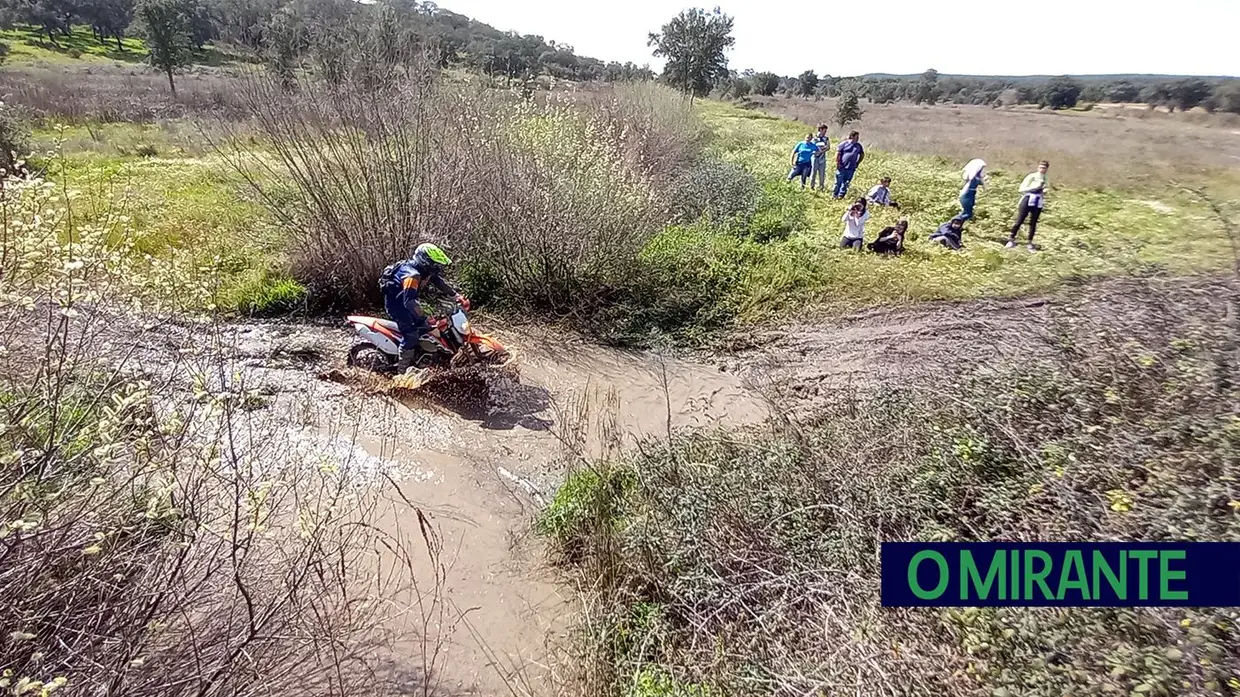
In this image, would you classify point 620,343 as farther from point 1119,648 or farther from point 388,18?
point 1119,648

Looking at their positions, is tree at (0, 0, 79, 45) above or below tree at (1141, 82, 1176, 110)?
above

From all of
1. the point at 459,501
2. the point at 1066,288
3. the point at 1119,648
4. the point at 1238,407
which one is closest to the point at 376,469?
the point at 459,501

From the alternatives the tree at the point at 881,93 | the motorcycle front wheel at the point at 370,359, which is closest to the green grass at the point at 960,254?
the motorcycle front wheel at the point at 370,359

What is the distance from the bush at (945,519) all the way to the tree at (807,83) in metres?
58.6

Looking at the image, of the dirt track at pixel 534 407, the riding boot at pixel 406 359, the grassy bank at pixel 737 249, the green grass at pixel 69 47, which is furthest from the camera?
the green grass at pixel 69 47

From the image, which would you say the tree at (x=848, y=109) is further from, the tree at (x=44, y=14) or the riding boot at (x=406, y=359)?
the tree at (x=44, y=14)

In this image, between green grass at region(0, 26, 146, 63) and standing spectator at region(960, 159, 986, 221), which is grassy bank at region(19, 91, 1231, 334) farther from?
green grass at region(0, 26, 146, 63)

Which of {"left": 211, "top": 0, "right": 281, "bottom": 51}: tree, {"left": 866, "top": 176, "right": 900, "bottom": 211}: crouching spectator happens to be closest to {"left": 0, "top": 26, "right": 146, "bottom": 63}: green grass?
{"left": 211, "top": 0, "right": 281, "bottom": 51}: tree

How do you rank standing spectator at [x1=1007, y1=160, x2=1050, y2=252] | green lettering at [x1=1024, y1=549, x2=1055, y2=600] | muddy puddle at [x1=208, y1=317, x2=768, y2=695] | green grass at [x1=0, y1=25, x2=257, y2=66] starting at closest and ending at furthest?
1. green lettering at [x1=1024, y1=549, x2=1055, y2=600]
2. muddy puddle at [x1=208, y1=317, x2=768, y2=695]
3. standing spectator at [x1=1007, y1=160, x2=1050, y2=252]
4. green grass at [x1=0, y1=25, x2=257, y2=66]

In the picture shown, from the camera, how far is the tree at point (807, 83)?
5703cm

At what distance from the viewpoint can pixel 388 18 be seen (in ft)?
29.2

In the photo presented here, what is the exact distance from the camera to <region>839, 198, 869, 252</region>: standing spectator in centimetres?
1133

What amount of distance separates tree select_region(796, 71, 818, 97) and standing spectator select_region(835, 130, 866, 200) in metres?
48.2

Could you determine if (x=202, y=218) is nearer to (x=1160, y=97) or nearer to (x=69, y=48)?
(x=69, y=48)
